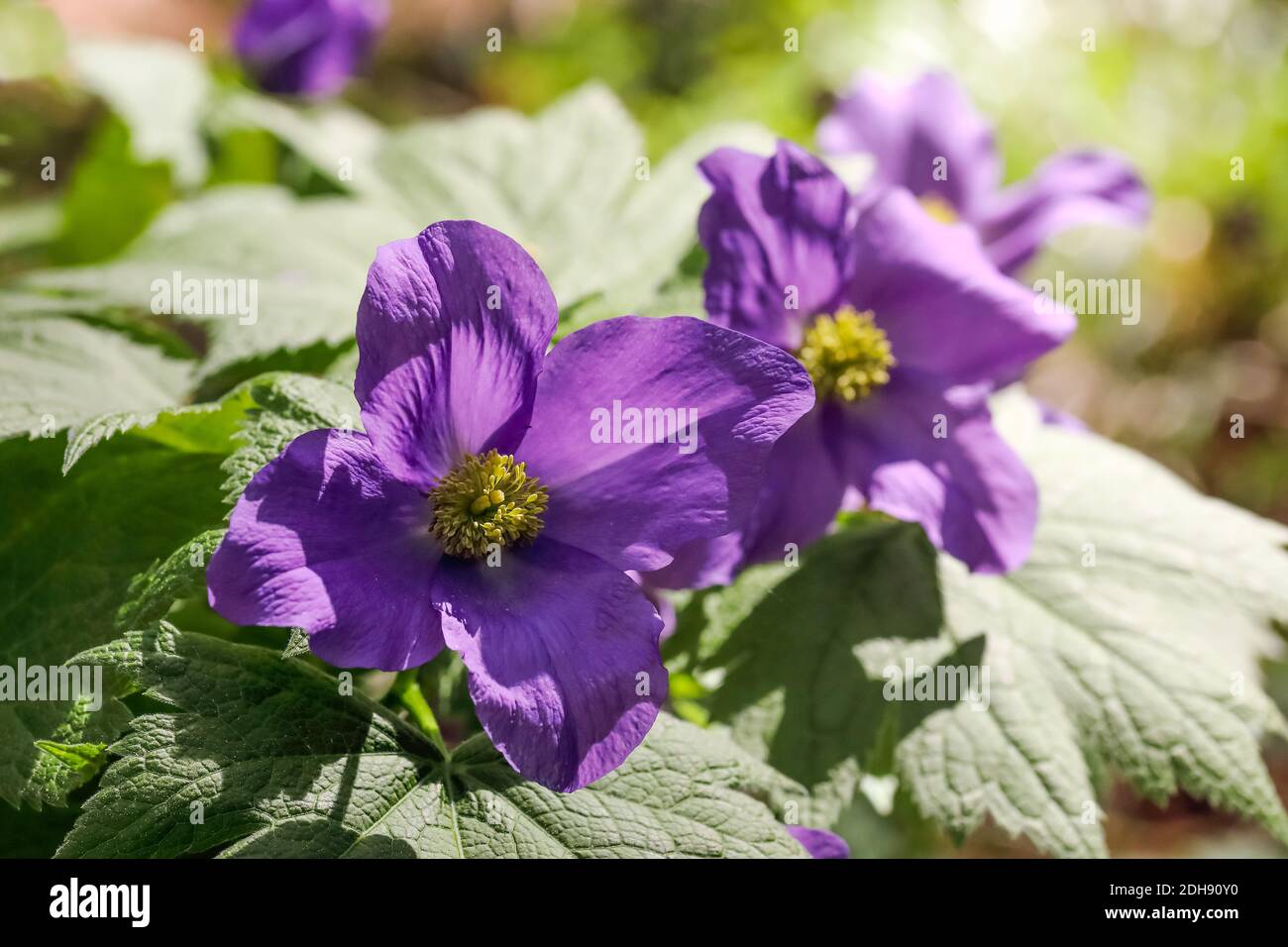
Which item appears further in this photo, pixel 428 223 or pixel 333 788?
pixel 428 223

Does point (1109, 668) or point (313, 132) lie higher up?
point (313, 132)

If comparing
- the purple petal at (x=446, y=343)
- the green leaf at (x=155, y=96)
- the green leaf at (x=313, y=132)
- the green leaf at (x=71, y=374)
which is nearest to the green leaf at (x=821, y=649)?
the purple petal at (x=446, y=343)

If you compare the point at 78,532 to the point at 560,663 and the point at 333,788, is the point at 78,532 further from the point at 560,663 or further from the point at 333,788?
the point at 560,663

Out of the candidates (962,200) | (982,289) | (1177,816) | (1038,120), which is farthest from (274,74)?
(1177,816)

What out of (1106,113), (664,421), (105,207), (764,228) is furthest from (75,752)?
(1106,113)

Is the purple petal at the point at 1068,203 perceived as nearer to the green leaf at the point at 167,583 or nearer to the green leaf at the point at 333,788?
the green leaf at the point at 333,788
